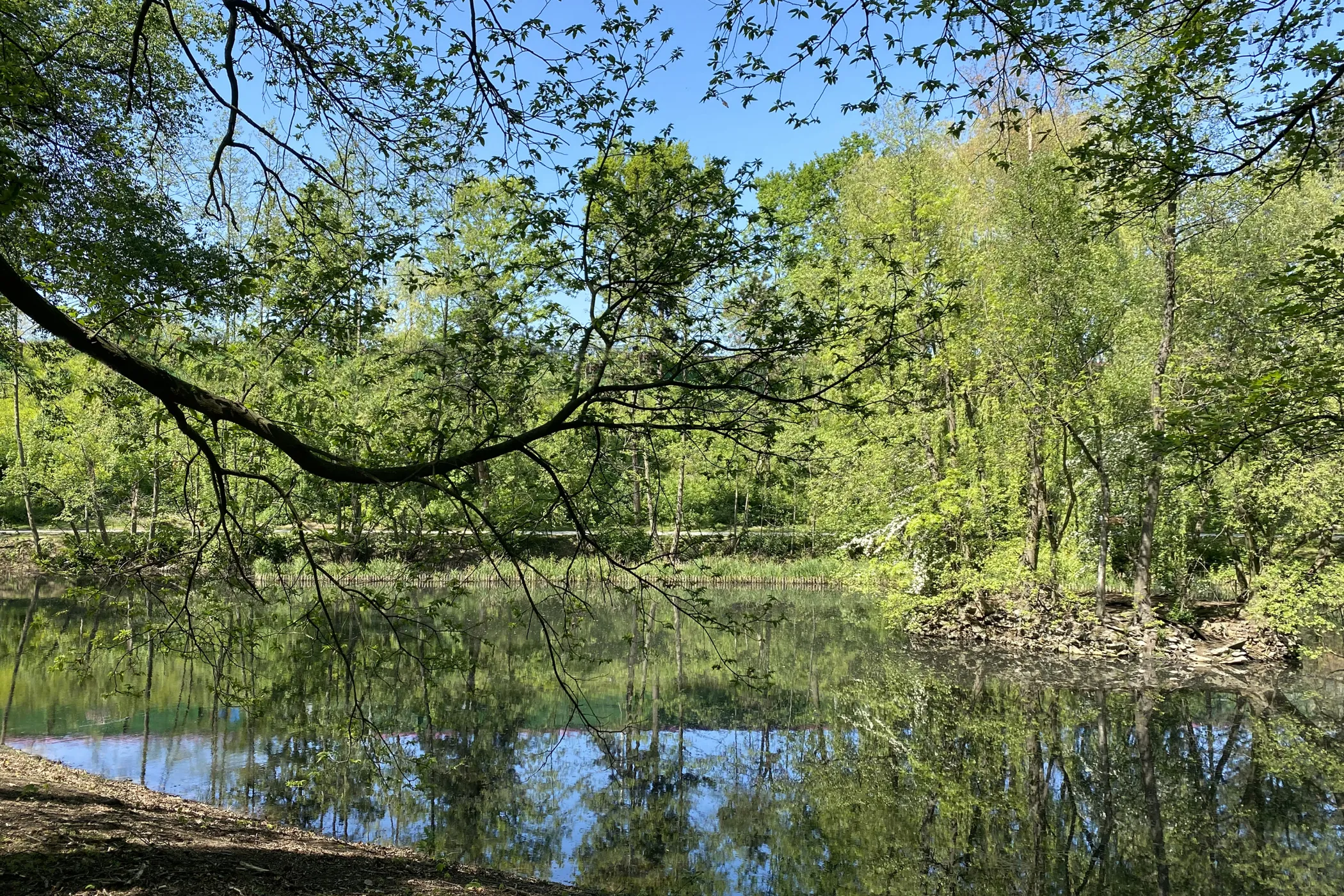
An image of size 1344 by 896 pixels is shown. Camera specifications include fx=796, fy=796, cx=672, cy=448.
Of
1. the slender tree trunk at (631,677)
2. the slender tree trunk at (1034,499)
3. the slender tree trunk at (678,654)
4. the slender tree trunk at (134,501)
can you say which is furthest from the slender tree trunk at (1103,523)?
the slender tree trunk at (134,501)

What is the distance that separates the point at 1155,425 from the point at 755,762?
9233mm

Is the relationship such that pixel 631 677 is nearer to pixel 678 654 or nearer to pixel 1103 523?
pixel 678 654

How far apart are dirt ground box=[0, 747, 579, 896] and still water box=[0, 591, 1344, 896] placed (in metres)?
0.70

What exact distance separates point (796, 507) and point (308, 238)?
893 inches

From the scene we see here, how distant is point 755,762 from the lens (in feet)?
30.6

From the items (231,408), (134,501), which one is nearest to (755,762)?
(231,408)

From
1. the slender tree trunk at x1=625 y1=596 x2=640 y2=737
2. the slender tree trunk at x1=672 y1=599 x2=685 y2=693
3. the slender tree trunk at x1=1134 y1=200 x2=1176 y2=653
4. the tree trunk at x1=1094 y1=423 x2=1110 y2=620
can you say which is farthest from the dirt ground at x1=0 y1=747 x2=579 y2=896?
the tree trunk at x1=1094 y1=423 x2=1110 y2=620

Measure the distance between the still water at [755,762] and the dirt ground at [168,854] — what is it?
27.4 inches

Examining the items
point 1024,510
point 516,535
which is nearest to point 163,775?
point 516,535

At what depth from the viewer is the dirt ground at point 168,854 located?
4125mm

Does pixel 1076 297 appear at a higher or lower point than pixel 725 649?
higher

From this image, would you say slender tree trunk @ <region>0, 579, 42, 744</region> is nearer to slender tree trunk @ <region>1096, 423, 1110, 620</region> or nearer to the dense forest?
the dense forest

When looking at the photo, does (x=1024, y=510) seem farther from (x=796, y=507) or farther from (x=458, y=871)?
(x=458, y=871)

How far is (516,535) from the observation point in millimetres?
4941
